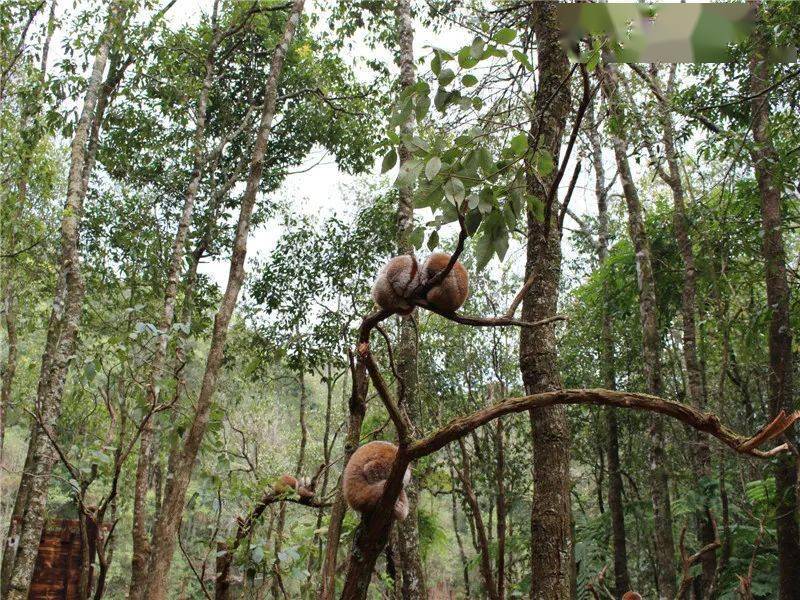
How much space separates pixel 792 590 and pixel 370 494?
507cm

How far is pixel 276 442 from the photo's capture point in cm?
2062

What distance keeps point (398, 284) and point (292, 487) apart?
1.16 meters

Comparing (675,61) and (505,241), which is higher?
(505,241)

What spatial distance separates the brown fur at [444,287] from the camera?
5.86 feet

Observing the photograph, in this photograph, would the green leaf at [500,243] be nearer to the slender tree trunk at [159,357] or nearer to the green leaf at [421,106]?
the green leaf at [421,106]

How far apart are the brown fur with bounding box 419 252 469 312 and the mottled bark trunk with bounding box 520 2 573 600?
385 mm

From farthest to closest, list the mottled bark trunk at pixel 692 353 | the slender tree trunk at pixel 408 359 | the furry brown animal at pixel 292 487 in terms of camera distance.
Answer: the mottled bark trunk at pixel 692 353 < the slender tree trunk at pixel 408 359 < the furry brown animal at pixel 292 487

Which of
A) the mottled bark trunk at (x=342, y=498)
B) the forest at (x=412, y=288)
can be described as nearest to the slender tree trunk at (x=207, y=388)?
the forest at (x=412, y=288)

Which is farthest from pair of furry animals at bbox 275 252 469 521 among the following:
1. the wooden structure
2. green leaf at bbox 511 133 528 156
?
the wooden structure

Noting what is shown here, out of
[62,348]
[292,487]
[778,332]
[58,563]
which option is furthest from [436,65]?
[58,563]

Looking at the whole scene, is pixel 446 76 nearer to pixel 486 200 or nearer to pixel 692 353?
pixel 486 200

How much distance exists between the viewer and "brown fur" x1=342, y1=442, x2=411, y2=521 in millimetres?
1724

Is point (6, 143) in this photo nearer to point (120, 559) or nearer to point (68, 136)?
point (68, 136)

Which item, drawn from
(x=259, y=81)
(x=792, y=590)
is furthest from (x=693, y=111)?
(x=259, y=81)
